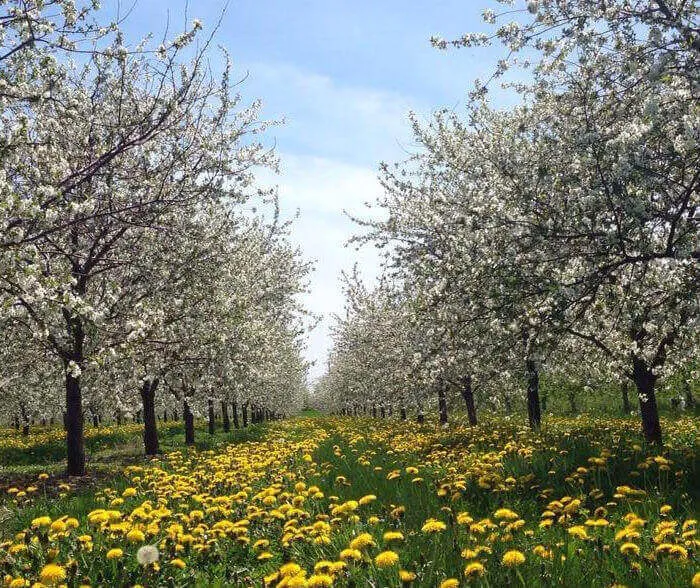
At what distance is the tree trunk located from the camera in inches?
533

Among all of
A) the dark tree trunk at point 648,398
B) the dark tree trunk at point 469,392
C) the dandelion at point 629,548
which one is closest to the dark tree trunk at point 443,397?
the dark tree trunk at point 469,392

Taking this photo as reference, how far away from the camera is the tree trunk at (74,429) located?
13539 millimetres

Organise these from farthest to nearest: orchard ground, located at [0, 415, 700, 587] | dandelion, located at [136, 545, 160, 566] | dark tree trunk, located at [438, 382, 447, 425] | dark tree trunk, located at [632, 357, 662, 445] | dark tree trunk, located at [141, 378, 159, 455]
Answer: dark tree trunk, located at [438, 382, 447, 425], dark tree trunk, located at [141, 378, 159, 455], dark tree trunk, located at [632, 357, 662, 445], orchard ground, located at [0, 415, 700, 587], dandelion, located at [136, 545, 160, 566]

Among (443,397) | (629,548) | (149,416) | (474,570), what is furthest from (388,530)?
(443,397)

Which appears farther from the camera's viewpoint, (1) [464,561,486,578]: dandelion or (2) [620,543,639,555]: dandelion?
(2) [620,543,639,555]: dandelion

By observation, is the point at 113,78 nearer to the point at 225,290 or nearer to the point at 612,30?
the point at 225,290

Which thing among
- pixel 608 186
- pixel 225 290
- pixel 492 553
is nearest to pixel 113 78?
pixel 225 290

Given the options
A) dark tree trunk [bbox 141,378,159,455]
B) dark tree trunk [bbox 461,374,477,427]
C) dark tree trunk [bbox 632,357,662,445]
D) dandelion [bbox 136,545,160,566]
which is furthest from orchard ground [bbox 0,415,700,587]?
dark tree trunk [bbox 461,374,477,427]

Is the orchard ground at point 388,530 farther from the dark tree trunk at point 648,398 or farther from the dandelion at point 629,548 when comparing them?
the dark tree trunk at point 648,398

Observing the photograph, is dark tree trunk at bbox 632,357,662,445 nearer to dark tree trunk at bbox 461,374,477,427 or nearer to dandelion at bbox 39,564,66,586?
dark tree trunk at bbox 461,374,477,427

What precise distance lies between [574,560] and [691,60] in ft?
16.3

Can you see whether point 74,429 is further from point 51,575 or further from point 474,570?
point 474,570

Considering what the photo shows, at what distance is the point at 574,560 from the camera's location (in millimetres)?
4340

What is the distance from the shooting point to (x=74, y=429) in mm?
13750
